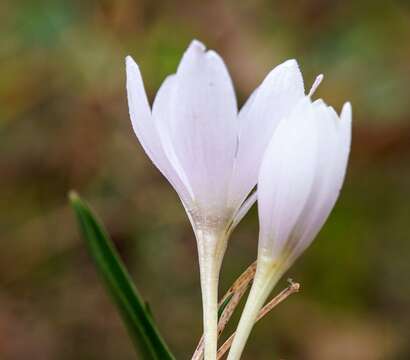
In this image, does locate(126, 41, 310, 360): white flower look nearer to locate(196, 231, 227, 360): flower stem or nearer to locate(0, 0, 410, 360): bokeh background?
locate(196, 231, 227, 360): flower stem

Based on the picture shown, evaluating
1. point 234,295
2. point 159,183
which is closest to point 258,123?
point 234,295

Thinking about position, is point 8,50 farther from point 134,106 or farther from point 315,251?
point 134,106

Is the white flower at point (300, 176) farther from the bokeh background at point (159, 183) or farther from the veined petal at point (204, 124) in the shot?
the bokeh background at point (159, 183)

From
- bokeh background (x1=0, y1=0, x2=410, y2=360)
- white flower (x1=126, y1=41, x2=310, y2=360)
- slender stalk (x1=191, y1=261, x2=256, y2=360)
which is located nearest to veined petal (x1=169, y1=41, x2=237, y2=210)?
white flower (x1=126, y1=41, x2=310, y2=360)

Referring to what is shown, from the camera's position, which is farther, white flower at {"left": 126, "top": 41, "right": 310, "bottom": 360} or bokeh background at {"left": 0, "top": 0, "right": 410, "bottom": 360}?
bokeh background at {"left": 0, "top": 0, "right": 410, "bottom": 360}

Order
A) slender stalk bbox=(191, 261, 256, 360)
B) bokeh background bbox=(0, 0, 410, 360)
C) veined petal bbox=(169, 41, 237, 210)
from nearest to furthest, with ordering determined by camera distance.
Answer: veined petal bbox=(169, 41, 237, 210) → slender stalk bbox=(191, 261, 256, 360) → bokeh background bbox=(0, 0, 410, 360)

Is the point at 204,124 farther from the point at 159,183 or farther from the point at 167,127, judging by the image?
the point at 159,183

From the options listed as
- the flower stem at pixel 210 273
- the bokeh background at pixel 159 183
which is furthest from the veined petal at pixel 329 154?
the bokeh background at pixel 159 183
